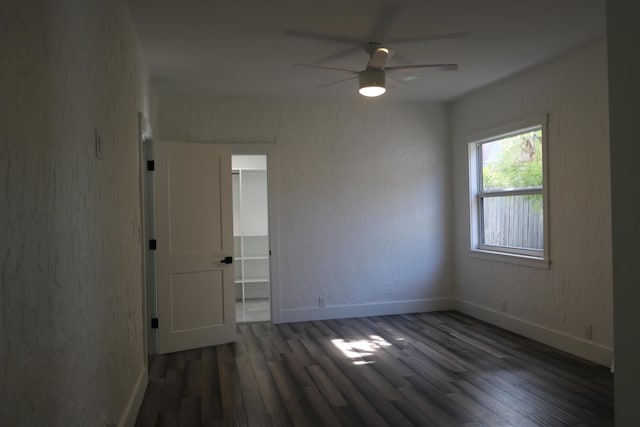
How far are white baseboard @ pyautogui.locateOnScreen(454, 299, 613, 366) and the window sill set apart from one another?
60 cm

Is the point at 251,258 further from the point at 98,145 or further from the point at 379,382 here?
the point at 98,145

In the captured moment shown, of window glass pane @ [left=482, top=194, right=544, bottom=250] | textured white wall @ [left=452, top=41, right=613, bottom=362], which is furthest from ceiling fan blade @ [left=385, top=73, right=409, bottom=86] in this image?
window glass pane @ [left=482, top=194, right=544, bottom=250]

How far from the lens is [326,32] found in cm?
363

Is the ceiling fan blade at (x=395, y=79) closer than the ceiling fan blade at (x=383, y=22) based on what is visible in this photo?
No

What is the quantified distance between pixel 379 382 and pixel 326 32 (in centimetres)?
276

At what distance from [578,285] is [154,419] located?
3711 millimetres

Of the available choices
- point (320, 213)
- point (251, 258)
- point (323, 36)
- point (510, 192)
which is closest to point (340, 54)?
point (323, 36)

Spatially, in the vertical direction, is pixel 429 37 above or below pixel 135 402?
above

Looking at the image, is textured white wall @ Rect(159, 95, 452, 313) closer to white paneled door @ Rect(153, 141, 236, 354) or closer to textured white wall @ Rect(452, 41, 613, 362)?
white paneled door @ Rect(153, 141, 236, 354)

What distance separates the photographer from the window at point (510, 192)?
15.7ft

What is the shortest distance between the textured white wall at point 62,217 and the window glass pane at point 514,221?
3.96 meters

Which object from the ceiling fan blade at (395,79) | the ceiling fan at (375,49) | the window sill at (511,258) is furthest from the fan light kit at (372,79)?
the window sill at (511,258)

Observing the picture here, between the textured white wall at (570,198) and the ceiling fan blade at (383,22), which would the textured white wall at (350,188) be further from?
the ceiling fan blade at (383,22)

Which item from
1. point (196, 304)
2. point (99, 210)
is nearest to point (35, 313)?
point (99, 210)
